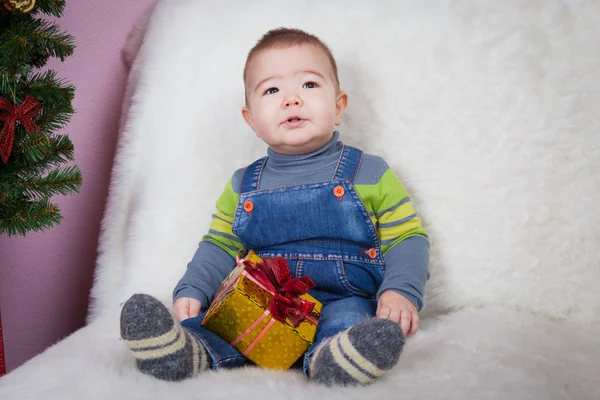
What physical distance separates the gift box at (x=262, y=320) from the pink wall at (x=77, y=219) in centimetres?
66

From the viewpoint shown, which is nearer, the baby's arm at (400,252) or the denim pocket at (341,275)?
the baby's arm at (400,252)

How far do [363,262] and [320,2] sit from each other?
61 cm

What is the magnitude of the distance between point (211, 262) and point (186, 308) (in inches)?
4.7

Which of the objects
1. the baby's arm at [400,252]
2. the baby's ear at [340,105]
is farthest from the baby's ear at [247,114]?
the baby's arm at [400,252]

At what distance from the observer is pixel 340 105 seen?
3.77 feet

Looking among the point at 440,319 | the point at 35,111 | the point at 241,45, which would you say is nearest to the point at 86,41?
the point at 241,45

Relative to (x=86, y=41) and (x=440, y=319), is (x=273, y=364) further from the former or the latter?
(x=86, y=41)

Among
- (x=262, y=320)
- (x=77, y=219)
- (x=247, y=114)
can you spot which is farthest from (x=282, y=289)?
(x=77, y=219)

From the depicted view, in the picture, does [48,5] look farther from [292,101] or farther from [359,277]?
[359,277]

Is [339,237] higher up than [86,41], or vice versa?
[86,41]

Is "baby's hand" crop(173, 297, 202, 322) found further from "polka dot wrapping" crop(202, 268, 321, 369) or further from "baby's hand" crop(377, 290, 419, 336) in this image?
"baby's hand" crop(377, 290, 419, 336)

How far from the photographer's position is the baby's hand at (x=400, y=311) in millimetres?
894

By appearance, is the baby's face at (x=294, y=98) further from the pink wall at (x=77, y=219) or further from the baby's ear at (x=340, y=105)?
the pink wall at (x=77, y=219)

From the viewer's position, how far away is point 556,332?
0.90 metres
